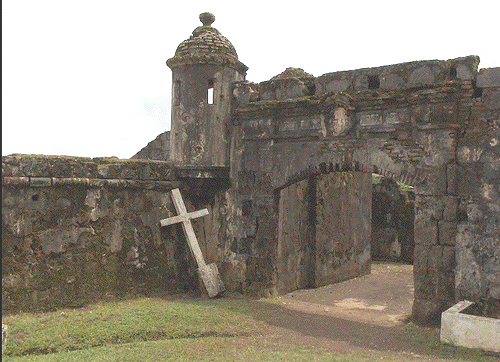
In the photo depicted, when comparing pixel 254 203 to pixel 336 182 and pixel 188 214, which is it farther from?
pixel 336 182

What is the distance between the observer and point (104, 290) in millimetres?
8039

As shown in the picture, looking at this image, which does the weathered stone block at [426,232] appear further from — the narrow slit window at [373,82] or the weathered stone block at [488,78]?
the narrow slit window at [373,82]

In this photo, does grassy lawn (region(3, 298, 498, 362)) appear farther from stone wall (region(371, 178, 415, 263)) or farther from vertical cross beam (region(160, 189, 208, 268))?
stone wall (region(371, 178, 415, 263))

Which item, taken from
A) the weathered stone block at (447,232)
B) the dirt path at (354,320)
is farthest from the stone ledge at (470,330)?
the weathered stone block at (447,232)

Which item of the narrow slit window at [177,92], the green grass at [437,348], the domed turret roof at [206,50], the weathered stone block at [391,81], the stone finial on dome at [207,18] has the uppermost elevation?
the stone finial on dome at [207,18]

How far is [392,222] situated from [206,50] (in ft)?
28.5

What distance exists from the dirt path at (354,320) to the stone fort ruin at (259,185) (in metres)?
0.56

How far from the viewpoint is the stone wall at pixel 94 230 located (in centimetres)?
724

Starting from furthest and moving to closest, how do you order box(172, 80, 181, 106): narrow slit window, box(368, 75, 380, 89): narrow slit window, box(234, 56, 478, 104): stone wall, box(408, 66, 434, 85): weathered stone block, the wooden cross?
box(172, 80, 181, 106): narrow slit window, the wooden cross, box(368, 75, 380, 89): narrow slit window, box(408, 66, 434, 85): weathered stone block, box(234, 56, 478, 104): stone wall

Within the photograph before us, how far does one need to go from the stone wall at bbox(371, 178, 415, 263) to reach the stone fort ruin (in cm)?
501

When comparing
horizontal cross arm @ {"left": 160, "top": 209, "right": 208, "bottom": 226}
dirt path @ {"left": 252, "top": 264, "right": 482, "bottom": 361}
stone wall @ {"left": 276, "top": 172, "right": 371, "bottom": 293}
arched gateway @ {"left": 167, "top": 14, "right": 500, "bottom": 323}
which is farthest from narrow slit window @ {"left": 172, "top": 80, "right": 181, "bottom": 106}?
dirt path @ {"left": 252, "top": 264, "right": 482, "bottom": 361}

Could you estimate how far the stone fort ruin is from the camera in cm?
712

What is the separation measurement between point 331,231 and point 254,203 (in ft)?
9.99

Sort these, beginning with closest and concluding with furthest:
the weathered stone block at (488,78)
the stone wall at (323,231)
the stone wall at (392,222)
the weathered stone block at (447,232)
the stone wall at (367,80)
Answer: the weathered stone block at (488,78) < the weathered stone block at (447,232) < the stone wall at (367,80) < the stone wall at (323,231) < the stone wall at (392,222)
